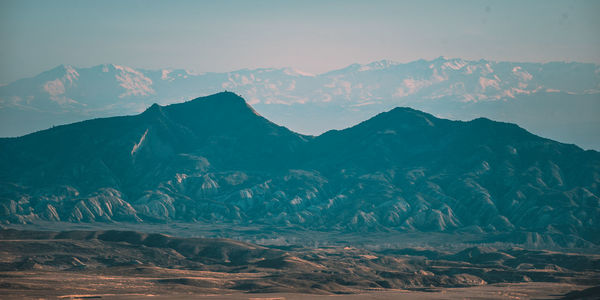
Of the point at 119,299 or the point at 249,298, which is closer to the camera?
the point at 119,299

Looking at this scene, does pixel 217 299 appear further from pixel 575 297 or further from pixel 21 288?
pixel 575 297

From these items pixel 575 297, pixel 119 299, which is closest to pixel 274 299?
pixel 119 299

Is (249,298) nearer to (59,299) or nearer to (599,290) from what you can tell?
(59,299)

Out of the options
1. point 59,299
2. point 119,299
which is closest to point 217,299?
point 119,299

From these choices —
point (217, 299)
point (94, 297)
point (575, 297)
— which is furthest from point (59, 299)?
point (575, 297)

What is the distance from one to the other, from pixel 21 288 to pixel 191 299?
139ft

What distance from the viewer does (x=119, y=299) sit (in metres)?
187

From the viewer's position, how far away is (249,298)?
19938 centimetres

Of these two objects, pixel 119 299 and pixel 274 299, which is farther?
pixel 274 299

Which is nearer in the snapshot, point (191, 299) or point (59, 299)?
point (59, 299)

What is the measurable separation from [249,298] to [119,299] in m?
31.8

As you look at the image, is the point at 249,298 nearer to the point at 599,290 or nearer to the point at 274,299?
the point at 274,299

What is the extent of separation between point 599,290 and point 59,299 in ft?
407

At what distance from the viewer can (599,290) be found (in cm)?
18925
